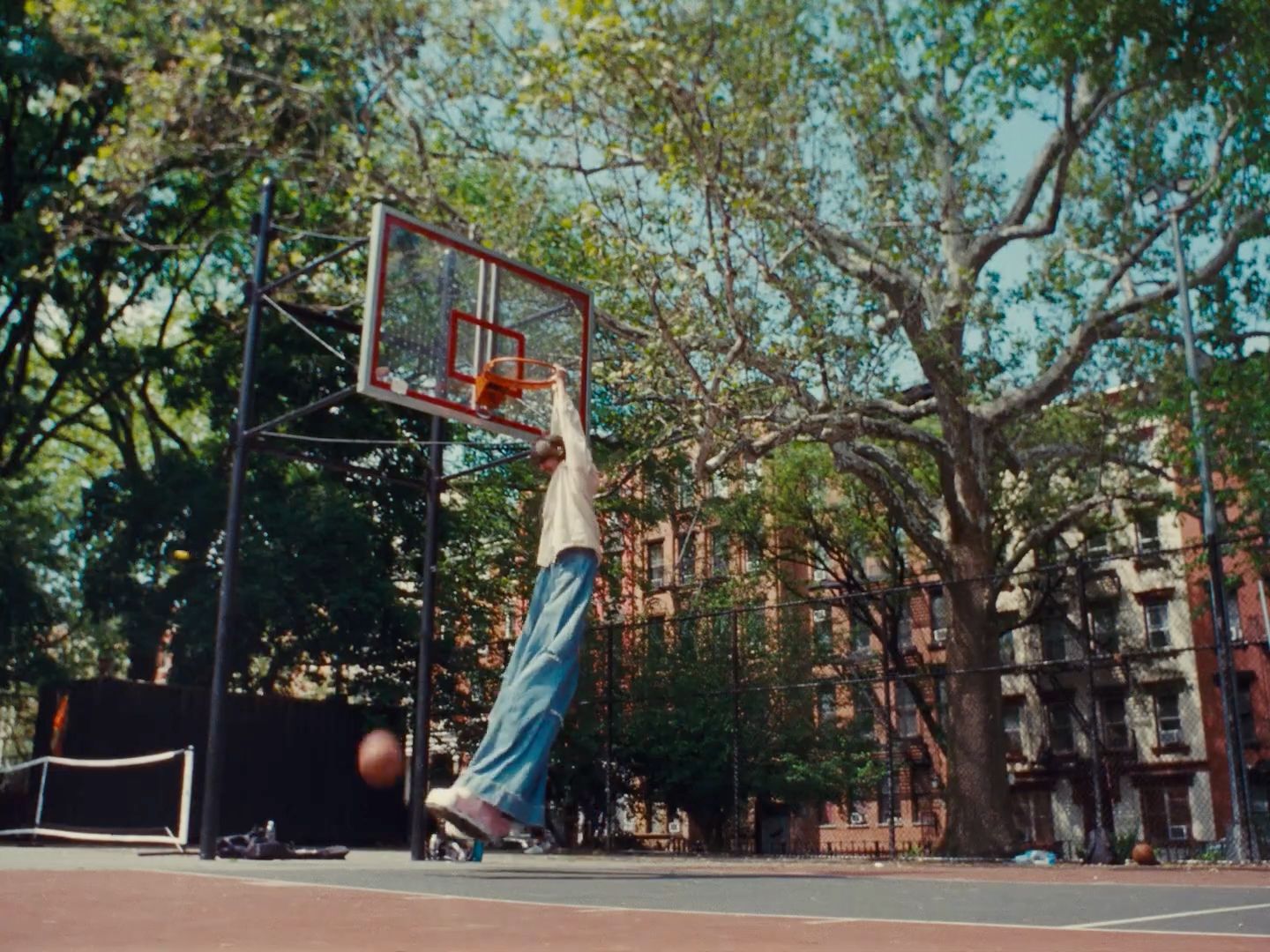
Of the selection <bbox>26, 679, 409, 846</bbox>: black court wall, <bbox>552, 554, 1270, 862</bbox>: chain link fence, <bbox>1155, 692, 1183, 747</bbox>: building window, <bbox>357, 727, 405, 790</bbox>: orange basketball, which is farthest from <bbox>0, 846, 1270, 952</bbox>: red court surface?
<bbox>1155, 692, 1183, 747</bbox>: building window

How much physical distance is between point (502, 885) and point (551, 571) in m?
3.52

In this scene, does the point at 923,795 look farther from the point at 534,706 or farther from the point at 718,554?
the point at 534,706

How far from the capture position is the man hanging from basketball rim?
5.05 metres

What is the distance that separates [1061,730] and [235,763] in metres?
32.2

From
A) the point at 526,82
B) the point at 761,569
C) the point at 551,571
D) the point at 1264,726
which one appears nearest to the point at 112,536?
the point at 526,82

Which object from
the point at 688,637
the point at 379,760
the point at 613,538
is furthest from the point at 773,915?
the point at 613,538

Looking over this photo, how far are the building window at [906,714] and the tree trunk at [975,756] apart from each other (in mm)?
25772

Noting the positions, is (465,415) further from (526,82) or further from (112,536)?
(112,536)

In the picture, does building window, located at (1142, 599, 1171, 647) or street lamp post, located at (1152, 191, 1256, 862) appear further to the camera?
building window, located at (1142, 599, 1171, 647)

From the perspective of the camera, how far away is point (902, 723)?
45938 mm

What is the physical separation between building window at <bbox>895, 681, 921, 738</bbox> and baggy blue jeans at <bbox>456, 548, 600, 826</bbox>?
40452mm

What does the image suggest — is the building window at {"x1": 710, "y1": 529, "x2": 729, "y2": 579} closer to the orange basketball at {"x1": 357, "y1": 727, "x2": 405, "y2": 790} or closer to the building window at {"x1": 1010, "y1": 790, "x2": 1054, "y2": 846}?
the orange basketball at {"x1": 357, "y1": 727, "x2": 405, "y2": 790}

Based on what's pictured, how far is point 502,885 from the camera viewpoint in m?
8.05

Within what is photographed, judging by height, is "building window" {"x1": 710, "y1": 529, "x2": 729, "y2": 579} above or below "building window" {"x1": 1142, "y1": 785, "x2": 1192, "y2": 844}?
above
